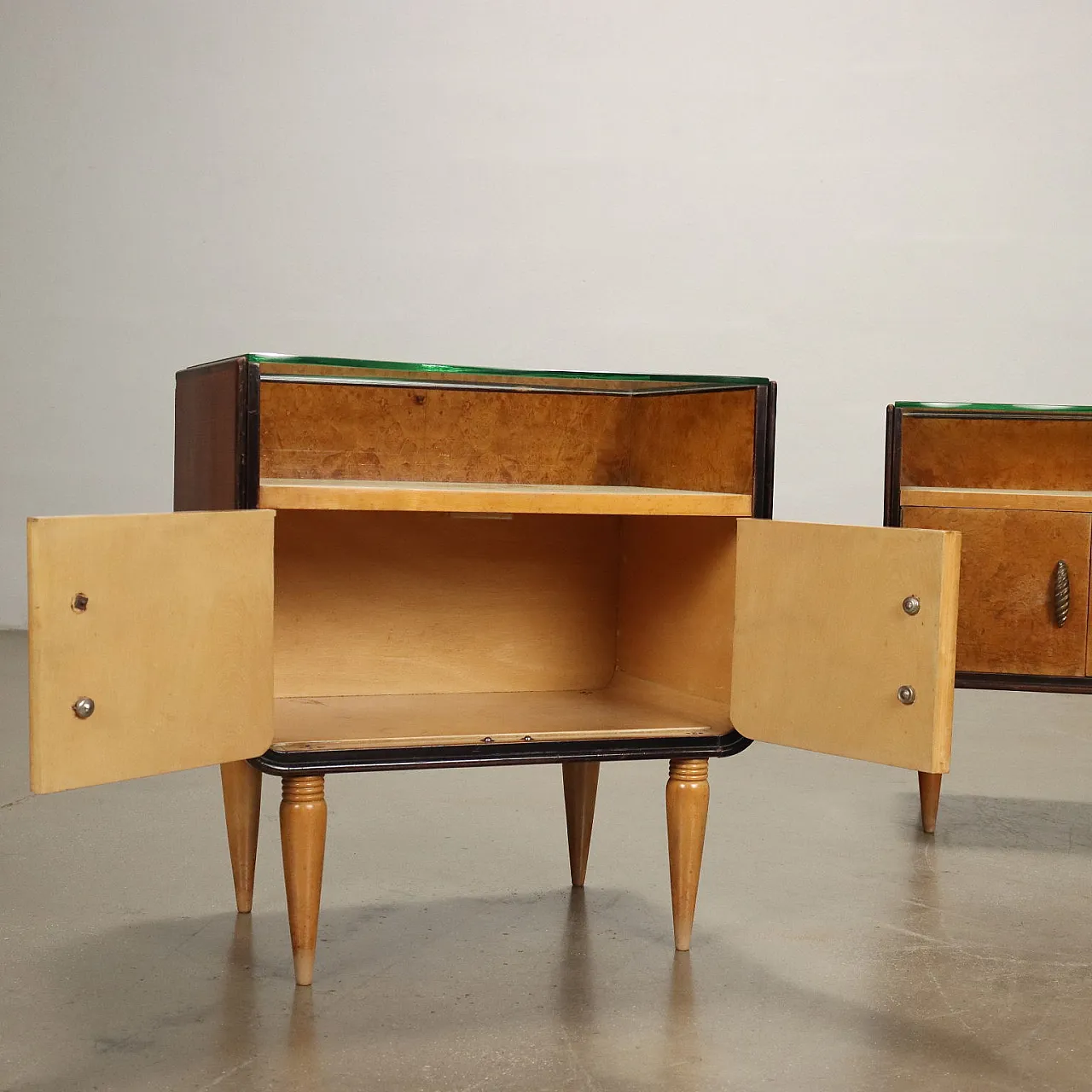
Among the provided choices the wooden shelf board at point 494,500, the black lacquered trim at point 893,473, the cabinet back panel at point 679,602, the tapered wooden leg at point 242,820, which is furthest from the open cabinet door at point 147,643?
the black lacquered trim at point 893,473

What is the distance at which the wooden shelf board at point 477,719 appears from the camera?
2178 millimetres

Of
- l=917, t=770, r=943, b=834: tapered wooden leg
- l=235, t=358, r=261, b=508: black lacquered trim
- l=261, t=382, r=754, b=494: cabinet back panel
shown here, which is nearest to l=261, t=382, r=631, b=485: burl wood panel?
l=261, t=382, r=754, b=494: cabinet back panel

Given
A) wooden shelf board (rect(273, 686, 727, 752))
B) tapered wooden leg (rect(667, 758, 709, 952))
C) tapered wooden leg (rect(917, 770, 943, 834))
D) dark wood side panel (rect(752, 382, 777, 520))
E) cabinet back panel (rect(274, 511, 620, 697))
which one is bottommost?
tapered wooden leg (rect(917, 770, 943, 834))

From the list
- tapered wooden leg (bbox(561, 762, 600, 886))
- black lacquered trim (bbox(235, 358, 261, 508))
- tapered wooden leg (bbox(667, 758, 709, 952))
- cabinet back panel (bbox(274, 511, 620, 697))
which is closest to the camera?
black lacquered trim (bbox(235, 358, 261, 508))

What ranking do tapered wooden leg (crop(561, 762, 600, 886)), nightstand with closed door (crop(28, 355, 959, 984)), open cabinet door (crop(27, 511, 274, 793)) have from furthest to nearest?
1. tapered wooden leg (crop(561, 762, 600, 886))
2. nightstand with closed door (crop(28, 355, 959, 984))
3. open cabinet door (crop(27, 511, 274, 793))

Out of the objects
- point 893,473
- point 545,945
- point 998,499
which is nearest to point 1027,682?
point 998,499

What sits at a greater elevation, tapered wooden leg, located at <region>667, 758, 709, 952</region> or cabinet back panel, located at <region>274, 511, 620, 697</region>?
cabinet back panel, located at <region>274, 511, 620, 697</region>

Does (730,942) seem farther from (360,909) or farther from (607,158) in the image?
(607,158)

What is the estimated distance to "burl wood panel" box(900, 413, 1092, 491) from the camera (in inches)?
126

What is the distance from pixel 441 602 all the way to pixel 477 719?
0.34 meters

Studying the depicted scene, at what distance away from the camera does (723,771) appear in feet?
12.7

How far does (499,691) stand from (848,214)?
3661 millimetres

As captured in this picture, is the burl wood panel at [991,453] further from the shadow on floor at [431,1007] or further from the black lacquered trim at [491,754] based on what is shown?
the shadow on floor at [431,1007]

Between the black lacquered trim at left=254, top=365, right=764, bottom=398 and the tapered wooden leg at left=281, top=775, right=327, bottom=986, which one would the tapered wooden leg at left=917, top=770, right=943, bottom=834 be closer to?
the black lacquered trim at left=254, top=365, right=764, bottom=398
